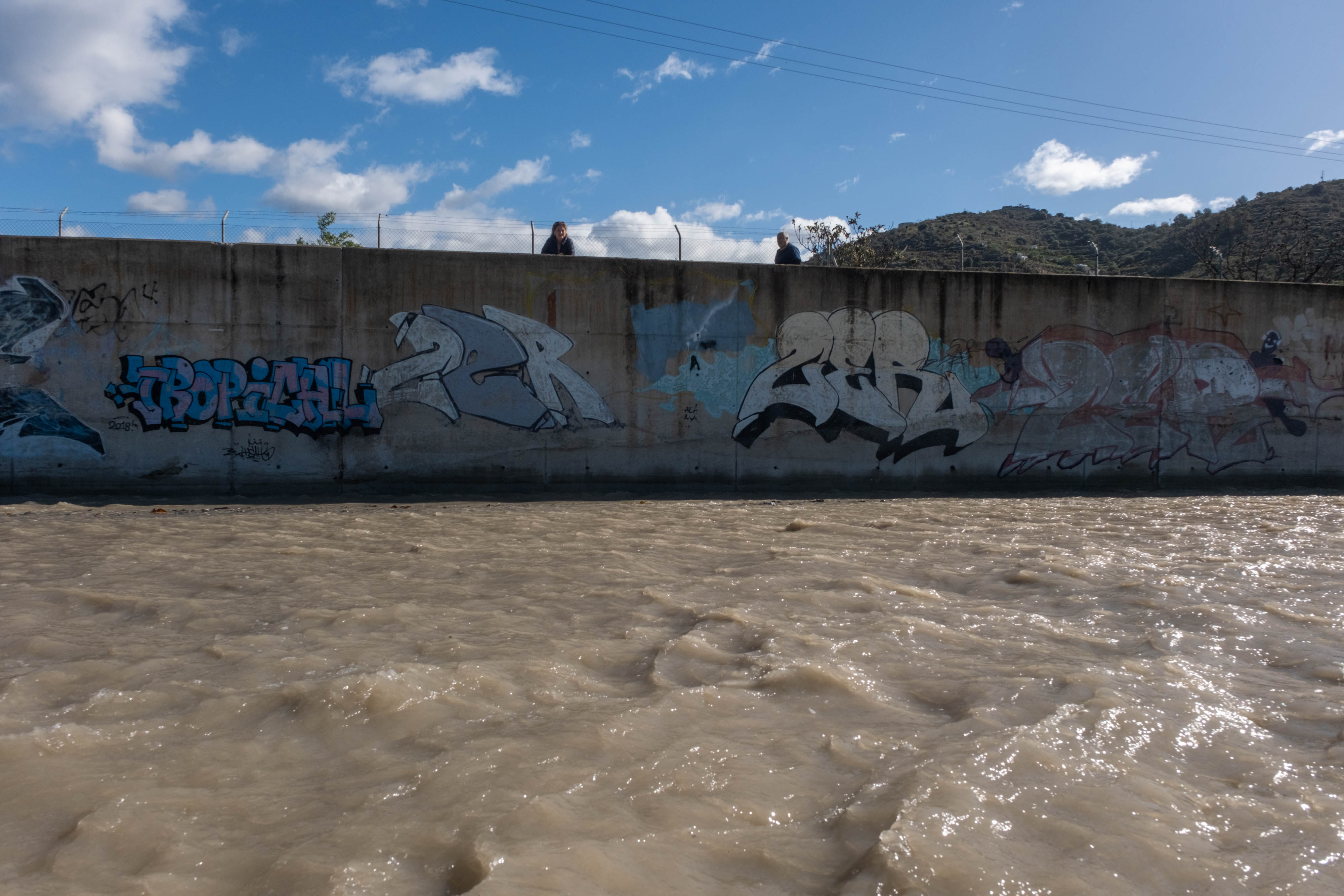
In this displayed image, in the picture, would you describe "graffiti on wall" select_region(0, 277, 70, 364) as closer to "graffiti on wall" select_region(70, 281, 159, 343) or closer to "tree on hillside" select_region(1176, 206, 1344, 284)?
"graffiti on wall" select_region(70, 281, 159, 343)

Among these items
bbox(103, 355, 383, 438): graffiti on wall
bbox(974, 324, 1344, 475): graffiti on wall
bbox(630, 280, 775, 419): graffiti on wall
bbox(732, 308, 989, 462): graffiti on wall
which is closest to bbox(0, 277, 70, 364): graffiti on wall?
bbox(103, 355, 383, 438): graffiti on wall

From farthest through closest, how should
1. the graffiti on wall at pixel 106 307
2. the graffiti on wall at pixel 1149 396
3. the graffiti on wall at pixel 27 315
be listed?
the graffiti on wall at pixel 1149 396, the graffiti on wall at pixel 106 307, the graffiti on wall at pixel 27 315

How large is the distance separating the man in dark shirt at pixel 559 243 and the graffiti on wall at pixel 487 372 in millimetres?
Result: 1092

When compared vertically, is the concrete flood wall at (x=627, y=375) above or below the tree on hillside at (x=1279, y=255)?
below

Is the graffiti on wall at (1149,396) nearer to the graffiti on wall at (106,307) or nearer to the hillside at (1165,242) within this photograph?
the hillside at (1165,242)

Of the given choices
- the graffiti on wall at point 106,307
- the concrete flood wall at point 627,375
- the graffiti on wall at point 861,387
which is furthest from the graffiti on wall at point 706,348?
the graffiti on wall at point 106,307

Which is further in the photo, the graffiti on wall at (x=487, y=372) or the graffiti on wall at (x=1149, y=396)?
the graffiti on wall at (x=1149, y=396)

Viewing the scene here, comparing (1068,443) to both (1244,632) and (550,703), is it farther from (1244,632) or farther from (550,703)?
(550,703)

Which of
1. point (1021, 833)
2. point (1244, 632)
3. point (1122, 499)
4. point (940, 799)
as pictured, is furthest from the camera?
point (1122, 499)

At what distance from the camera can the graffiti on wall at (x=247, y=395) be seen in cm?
992

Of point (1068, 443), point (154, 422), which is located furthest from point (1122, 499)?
point (154, 422)

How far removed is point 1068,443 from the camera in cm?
1191

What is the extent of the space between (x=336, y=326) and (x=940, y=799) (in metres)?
9.60

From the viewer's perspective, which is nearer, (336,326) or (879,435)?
(336,326)
